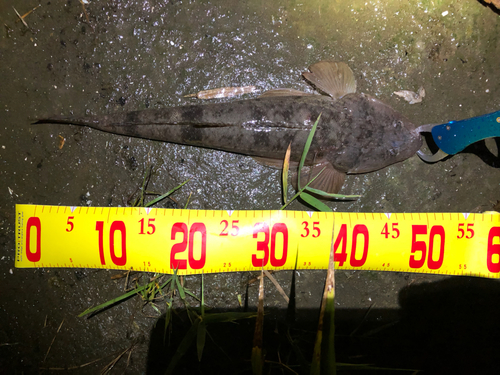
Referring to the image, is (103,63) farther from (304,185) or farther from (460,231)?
(460,231)

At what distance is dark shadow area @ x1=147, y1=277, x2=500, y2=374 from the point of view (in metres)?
2.48

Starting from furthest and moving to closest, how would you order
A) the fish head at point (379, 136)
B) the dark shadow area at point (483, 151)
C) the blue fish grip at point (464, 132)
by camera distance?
the dark shadow area at point (483, 151), the fish head at point (379, 136), the blue fish grip at point (464, 132)

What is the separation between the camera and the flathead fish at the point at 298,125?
2311 mm

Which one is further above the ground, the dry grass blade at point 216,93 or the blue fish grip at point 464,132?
the dry grass blade at point 216,93

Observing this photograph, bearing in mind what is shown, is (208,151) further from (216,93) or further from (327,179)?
(327,179)

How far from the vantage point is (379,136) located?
2.39m

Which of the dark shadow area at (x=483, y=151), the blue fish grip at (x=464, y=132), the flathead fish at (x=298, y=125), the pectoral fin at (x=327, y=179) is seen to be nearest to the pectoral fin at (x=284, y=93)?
the flathead fish at (x=298, y=125)

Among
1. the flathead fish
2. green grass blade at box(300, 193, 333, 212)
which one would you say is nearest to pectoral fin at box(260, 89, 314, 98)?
the flathead fish

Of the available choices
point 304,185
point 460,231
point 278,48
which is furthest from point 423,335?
point 278,48

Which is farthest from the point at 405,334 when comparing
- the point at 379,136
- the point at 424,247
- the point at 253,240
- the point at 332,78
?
the point at 332,78

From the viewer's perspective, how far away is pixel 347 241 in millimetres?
2279

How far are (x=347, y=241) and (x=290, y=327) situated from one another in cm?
93

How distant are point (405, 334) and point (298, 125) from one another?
209 centimetres

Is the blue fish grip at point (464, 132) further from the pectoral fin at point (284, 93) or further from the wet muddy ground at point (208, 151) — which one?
the pectoral fin at point (284, 93)
